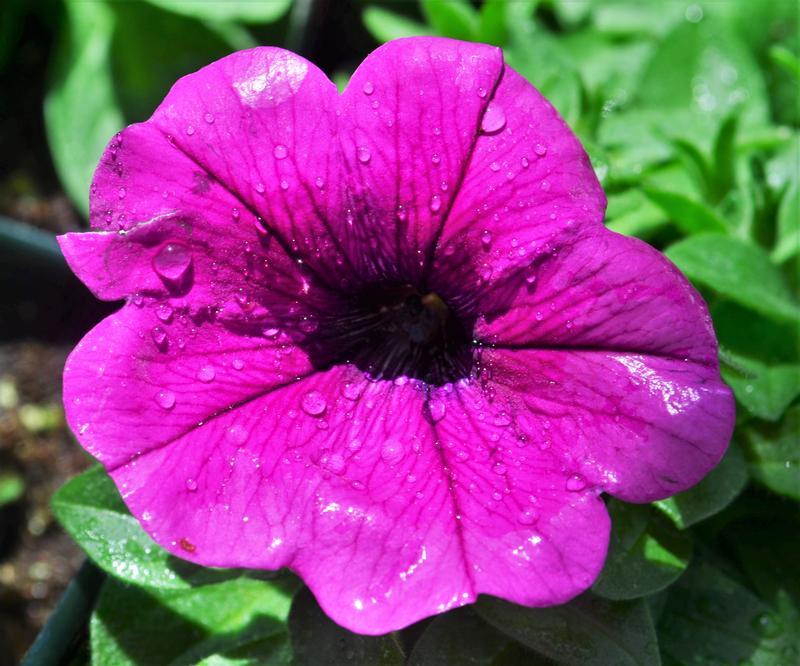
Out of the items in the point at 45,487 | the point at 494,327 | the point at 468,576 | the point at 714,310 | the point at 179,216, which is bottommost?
the point at 45,487

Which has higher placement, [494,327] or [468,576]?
[494,327]

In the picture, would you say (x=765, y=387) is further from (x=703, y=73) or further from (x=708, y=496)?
(x=703, y=73)

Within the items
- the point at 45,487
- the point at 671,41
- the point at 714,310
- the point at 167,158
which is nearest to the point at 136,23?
the point at 45,487

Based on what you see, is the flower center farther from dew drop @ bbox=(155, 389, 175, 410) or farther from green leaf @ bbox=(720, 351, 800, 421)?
green leaf @ bbox=(720, 351, 800, 421)

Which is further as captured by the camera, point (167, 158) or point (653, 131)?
point (653, 131)

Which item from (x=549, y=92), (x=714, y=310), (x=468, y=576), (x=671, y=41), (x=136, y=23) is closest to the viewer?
(x=468, y=576)

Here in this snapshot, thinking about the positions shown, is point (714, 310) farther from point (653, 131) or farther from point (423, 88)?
point (423, 88)

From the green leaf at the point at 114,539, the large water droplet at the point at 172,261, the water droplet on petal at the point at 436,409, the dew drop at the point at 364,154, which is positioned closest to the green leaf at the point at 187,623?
the green leaf at the point at 114,539
